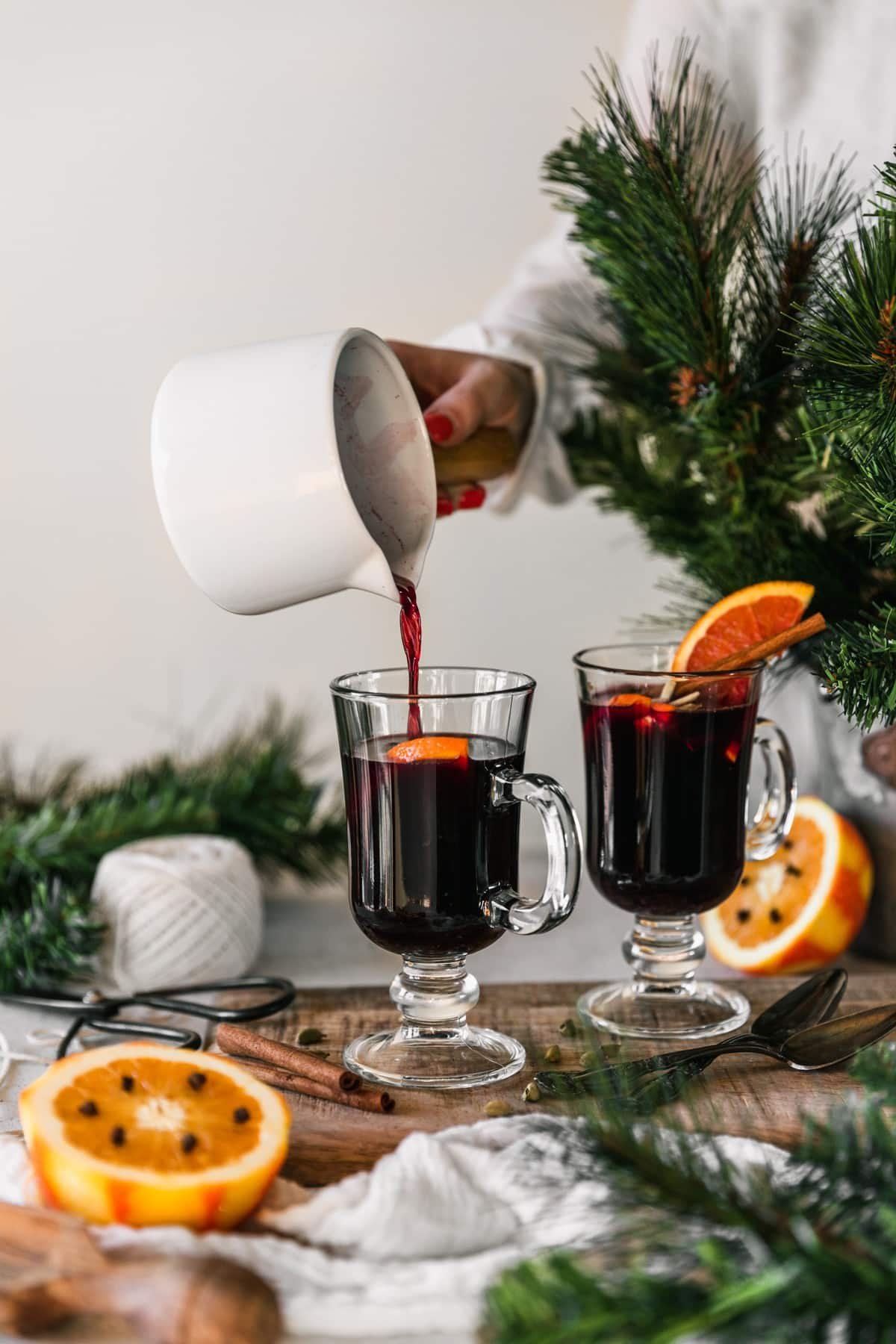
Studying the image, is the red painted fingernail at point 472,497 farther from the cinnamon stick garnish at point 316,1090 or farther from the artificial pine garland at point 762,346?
the cinnamon stick garnish at point 316,1090

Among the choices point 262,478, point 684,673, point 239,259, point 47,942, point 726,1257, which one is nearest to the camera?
point 726,1257

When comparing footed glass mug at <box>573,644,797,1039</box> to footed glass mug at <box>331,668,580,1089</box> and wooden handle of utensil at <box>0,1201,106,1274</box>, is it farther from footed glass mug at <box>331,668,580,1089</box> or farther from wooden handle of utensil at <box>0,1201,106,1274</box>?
wooden handle of utensil at <box>0,1201,106,1274</box>

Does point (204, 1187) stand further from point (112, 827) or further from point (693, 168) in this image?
point (693, 168)

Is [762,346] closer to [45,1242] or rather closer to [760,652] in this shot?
[760,652]

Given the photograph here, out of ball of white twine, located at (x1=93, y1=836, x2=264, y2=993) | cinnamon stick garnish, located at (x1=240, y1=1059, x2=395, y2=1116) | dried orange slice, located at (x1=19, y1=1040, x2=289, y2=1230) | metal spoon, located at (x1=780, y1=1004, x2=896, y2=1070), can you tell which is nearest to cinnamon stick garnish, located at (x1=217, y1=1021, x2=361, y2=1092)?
cinnamon stick garnish, located at (x1=240, y1=1059, x2=395, y2=1116)

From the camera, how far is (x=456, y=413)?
1193 mm

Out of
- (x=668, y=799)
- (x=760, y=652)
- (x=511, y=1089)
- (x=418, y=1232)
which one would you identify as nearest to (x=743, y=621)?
(x=760, y=652)

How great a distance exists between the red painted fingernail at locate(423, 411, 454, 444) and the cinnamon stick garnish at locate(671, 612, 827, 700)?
0.32m

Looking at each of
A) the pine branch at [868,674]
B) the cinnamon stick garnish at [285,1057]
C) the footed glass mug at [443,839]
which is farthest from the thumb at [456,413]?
the cinnamon stick garnish at [285,1057]

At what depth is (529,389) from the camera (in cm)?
133

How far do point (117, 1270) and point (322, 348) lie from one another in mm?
568

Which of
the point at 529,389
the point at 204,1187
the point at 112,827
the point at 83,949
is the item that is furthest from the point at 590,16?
the point at 204,1187

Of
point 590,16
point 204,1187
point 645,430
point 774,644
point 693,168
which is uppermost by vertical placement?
point 590,16

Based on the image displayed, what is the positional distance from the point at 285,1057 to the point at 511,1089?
0.17 metres
